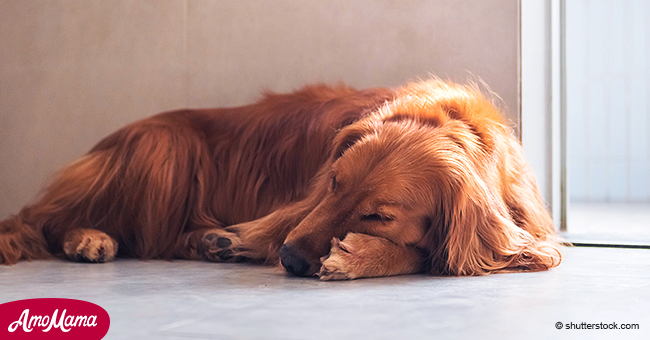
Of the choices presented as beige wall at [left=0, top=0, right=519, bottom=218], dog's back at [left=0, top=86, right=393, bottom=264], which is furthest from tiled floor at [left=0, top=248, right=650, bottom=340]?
beige wall at [left=0, top=0, right=519, bottom=218]

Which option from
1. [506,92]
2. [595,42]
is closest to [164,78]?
[506,92]

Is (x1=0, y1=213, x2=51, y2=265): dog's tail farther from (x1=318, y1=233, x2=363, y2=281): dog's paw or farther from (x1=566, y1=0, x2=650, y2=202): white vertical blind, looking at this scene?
(x1=566, y1=0, x2=650, y2=202): white vertical blind

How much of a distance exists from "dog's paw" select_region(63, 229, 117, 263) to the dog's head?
29.9 inches

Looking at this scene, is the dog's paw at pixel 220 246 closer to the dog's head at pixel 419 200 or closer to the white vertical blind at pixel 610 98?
the dog's head at pixel 419 200

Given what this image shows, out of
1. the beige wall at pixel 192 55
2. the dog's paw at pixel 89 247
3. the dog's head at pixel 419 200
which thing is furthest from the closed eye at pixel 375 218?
the beige wall at pixel 192 55

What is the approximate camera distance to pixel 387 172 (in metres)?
1.71

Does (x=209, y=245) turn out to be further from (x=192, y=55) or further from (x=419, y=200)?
(x=192, y=55)

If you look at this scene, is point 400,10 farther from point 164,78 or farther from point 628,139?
point 628,139

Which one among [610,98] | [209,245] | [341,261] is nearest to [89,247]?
[209,245]

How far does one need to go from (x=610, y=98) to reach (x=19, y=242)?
4507 millimetres

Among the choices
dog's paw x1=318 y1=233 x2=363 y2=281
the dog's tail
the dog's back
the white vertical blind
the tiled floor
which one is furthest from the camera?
the white vertical blind

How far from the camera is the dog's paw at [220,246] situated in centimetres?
209

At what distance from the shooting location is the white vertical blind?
15.9ft

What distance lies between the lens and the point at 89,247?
2070 mm
